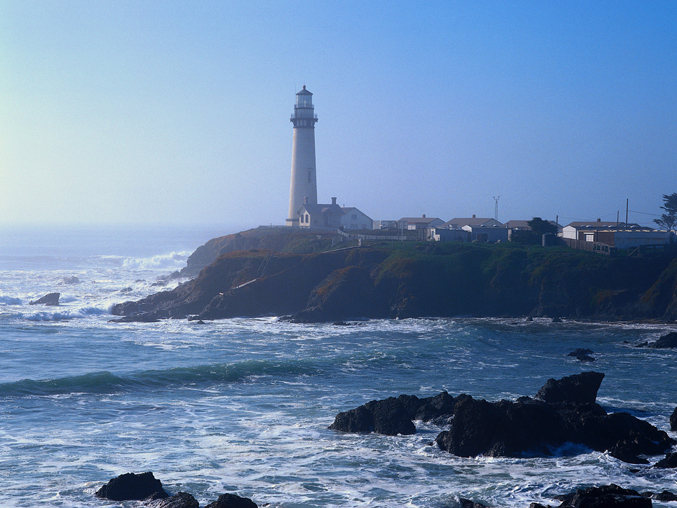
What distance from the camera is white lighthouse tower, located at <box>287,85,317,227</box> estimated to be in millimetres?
70562

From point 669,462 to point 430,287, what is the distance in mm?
29443

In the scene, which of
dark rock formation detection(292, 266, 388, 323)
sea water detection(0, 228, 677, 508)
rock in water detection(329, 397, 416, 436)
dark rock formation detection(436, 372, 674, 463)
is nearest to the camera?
sea water detection(0, 228, 677, 508)

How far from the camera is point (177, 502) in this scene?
1301 cm

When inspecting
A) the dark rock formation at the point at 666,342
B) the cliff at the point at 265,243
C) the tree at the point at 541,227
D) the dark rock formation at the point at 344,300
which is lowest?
the dark rock formation at the point at 666,342

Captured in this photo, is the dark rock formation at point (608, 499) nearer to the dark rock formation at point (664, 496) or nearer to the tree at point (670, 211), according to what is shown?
the dark rock formation at point (664, 496)

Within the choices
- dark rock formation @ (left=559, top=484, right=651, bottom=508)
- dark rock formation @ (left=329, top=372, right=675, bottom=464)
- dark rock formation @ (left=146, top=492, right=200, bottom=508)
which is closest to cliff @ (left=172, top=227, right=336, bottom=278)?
dark rock formation @ (left=329, top=372, right=675, bottom=464)

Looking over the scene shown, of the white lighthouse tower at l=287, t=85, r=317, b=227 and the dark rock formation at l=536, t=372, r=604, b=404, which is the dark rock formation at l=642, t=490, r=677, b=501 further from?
the white lighthouse tower at l=287, t=85, r=317, b=227

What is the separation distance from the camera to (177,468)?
51.5ft

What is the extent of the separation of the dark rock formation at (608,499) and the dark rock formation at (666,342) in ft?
68.4

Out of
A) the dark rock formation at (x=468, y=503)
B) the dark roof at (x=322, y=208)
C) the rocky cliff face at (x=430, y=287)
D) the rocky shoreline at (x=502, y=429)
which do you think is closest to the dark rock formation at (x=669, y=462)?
the rocky shoreline at (x=502, y=429)

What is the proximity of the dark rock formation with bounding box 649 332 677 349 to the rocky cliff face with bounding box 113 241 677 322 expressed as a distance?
818 cm

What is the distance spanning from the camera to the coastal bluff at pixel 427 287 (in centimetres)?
4144

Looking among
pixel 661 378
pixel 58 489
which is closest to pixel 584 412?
pixel 661 378

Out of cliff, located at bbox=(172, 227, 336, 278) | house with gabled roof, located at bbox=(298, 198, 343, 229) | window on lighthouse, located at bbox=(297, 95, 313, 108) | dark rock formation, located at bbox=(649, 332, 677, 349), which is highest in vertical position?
window on lighthouse, located at bbox=(297, 95, 313, 108)
